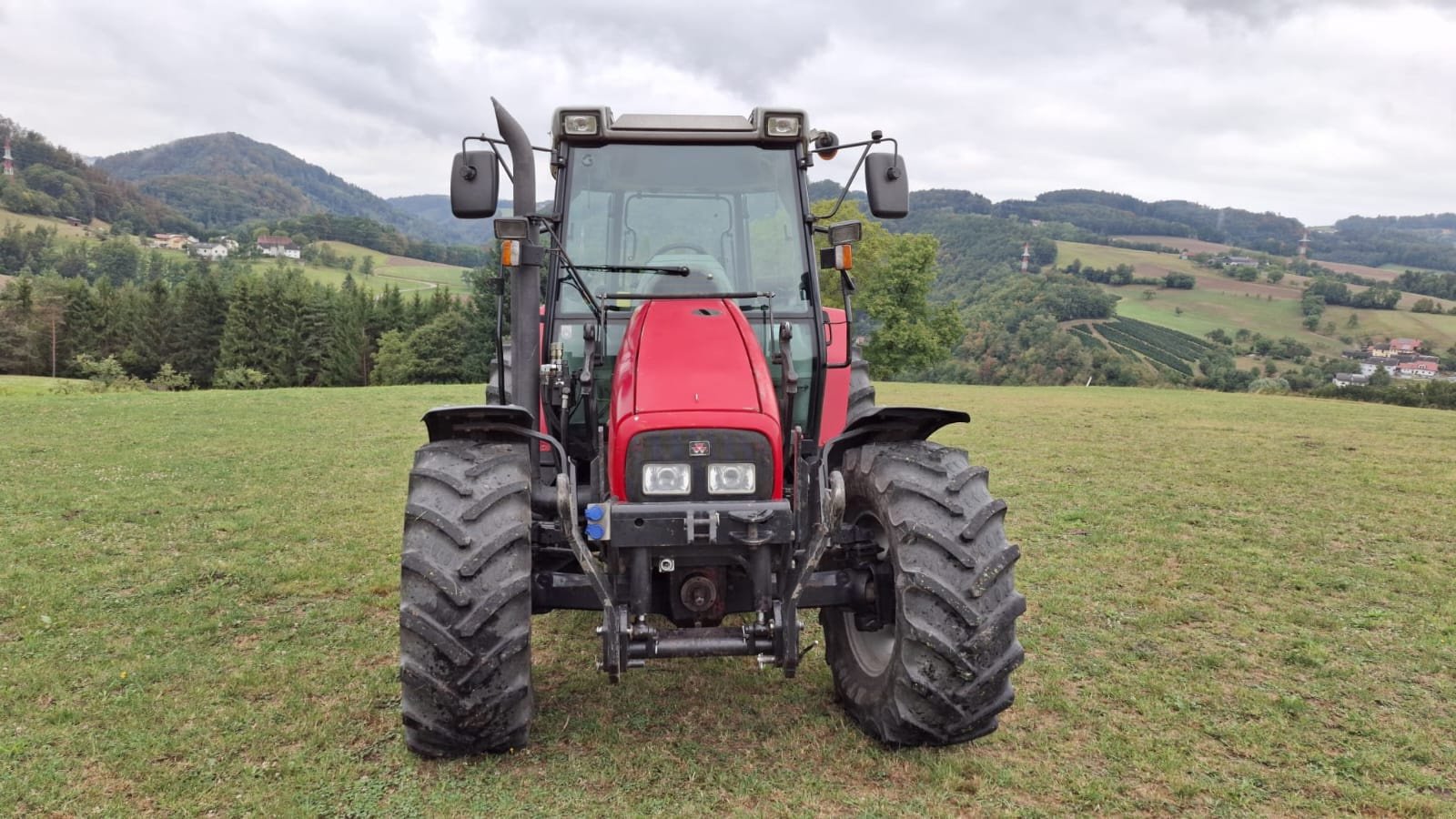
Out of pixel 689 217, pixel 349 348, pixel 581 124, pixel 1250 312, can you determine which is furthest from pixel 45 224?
pixel 689 217

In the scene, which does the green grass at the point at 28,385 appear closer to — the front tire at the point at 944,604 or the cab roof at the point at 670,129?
the cab roof at the point at 670,129

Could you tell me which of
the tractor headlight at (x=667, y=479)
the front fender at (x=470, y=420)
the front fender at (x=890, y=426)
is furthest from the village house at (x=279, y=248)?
the tractor headlight at (x=667, y=479)

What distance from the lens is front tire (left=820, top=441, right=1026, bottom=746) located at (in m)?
3.81

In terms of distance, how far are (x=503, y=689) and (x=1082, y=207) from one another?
132546 mm

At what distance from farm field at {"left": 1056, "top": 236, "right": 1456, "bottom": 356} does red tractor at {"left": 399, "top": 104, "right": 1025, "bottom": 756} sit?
6106 centimetres

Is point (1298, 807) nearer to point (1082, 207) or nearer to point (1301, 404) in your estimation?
point (1301, 404)

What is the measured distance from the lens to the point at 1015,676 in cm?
514

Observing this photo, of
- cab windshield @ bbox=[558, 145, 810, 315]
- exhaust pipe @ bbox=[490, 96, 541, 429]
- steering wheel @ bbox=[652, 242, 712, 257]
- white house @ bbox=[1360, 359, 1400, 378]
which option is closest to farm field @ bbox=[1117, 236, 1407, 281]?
white house @ bbox=[1360, 359, 1400, 378]

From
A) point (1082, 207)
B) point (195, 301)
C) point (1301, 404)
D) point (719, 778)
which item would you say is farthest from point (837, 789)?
point (1082, 207)

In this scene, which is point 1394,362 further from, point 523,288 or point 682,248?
point 523,288

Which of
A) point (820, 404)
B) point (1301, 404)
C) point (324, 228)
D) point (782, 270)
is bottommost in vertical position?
point (1301, 404)

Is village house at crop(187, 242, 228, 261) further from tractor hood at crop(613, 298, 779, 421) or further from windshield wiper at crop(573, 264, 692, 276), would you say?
tractor hood at crop(613, 298, 779, 421)

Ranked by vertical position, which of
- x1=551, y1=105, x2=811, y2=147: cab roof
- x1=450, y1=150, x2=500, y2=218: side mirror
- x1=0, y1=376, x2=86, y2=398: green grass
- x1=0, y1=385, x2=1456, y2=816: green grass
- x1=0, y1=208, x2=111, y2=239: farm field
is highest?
x1=0, y1=208, x2=111, y2=239: farm field

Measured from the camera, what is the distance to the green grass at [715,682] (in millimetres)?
3805
